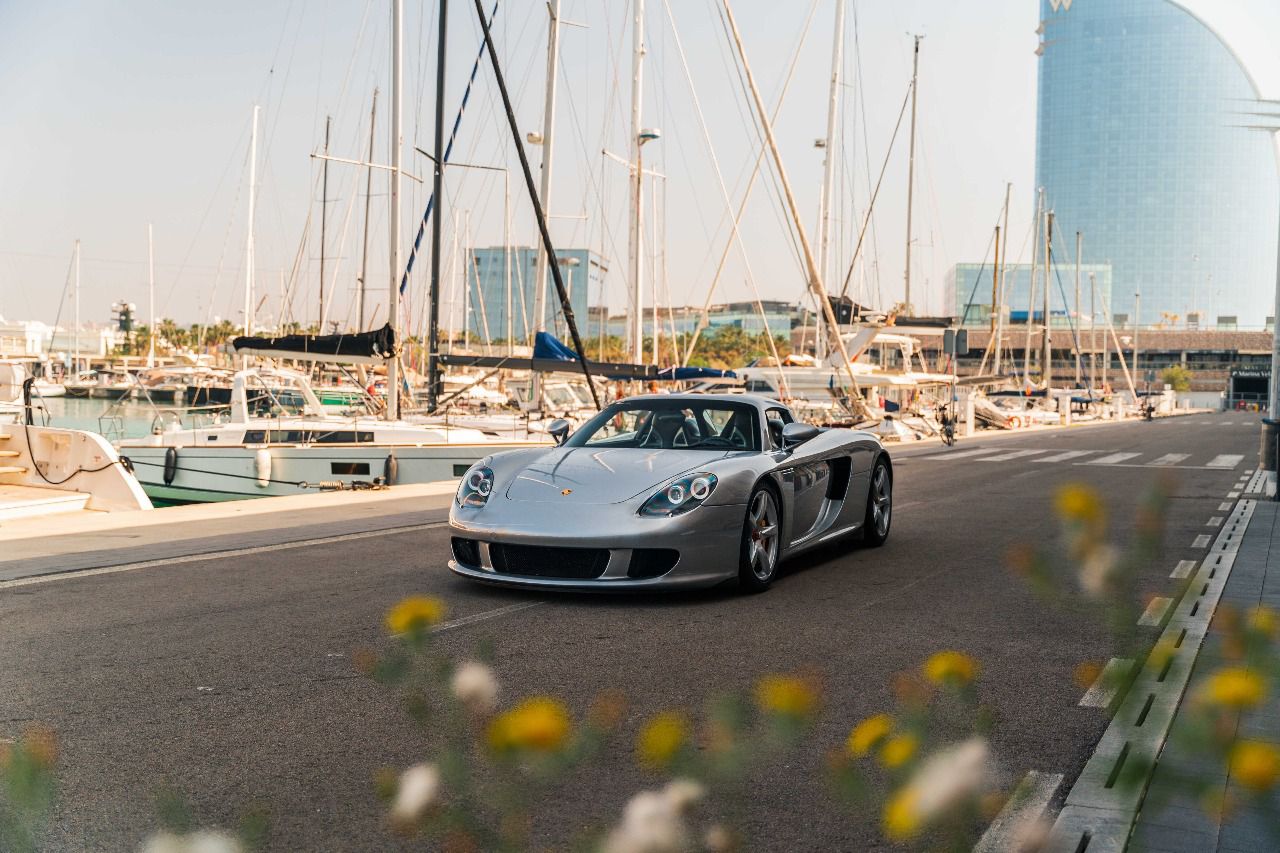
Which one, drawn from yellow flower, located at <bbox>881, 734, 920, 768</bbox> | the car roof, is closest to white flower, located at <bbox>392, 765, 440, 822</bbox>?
yellow flower, located at <bbox>881, 734, 920, 768</bbox>

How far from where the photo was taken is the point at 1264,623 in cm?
161

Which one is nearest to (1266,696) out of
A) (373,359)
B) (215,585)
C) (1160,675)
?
(1160,675)

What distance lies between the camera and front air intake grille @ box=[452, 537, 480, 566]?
699cm

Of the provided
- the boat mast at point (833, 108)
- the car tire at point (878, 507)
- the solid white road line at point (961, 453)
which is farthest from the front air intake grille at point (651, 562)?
the boat mast at point (833, 108)

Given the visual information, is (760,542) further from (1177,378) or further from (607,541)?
(1177,378)

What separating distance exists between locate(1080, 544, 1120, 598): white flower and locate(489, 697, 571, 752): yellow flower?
0.75 metres

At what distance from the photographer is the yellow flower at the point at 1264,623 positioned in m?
1.56

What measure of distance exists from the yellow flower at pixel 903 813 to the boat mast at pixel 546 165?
71.1 ft

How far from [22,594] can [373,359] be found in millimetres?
14338

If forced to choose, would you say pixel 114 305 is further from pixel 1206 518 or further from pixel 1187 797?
pixel 1187 797

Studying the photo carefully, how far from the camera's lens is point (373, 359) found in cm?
2094

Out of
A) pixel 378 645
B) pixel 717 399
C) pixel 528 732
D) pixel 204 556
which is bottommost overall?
pixel 204 556

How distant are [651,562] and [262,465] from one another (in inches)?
553

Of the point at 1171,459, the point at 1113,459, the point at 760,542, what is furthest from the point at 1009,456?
the point at 760,542
